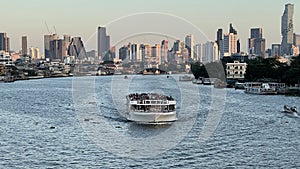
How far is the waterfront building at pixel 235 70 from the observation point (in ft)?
255

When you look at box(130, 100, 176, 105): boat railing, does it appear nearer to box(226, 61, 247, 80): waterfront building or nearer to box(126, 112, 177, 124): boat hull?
box(126, 112, 177, 124): boat hull

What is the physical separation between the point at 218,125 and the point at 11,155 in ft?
43.5

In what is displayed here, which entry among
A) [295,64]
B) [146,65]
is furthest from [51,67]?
[295,64]

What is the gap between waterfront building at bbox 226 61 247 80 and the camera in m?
77.8

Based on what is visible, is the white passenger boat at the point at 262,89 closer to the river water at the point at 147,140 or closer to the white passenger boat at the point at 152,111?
the river water at the point at 147,140

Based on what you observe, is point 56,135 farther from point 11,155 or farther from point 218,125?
point 218,125

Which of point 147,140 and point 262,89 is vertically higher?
point 262,89

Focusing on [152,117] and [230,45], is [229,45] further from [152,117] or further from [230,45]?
[152,117]

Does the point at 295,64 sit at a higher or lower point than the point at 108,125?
higher

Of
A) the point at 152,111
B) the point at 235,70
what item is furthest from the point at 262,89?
the point at 152,111

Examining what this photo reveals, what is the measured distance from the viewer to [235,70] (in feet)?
257

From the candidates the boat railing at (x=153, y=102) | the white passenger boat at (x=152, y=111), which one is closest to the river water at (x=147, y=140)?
the white passenger boat at (x=152, y=111)

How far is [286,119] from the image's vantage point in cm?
3297

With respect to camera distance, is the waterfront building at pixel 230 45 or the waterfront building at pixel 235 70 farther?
the waterfront building at pixel 230 45
